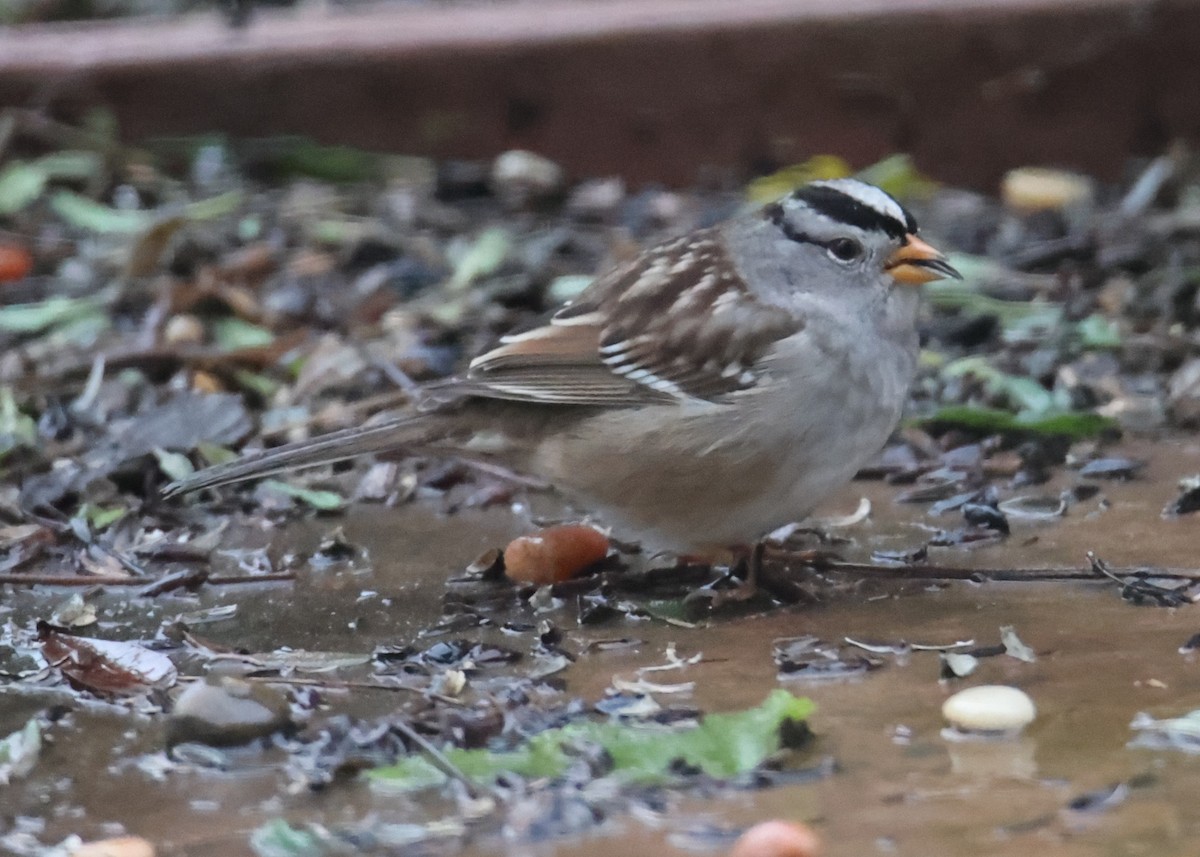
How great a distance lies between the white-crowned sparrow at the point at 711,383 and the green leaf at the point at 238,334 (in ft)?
4.16

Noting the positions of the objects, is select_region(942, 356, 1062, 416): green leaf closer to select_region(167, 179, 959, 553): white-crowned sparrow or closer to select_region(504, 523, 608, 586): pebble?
select_region(167, 179, 959, 553): white-crowned sparrow

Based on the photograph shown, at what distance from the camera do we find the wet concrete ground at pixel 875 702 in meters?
2.17

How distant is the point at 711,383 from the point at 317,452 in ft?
2.68

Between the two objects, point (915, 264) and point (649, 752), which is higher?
point (915, 264)

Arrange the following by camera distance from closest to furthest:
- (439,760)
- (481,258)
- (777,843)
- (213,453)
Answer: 1. (777,843)
2. (439,760)
3. (213,453)
4. (481,258)

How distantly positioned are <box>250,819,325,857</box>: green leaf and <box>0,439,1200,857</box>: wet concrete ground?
0.08 ft

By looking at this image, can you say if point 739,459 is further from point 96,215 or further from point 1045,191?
point 96,215

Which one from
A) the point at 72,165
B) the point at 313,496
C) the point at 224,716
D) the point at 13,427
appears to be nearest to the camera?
the point at 224,716

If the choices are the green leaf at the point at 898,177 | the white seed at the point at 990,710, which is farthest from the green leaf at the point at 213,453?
the green leaf at the point at 898,177

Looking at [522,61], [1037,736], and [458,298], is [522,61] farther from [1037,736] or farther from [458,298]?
[1037,736]

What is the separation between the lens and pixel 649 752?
7.93 ft

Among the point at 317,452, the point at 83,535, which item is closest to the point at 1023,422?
the point at 317,452

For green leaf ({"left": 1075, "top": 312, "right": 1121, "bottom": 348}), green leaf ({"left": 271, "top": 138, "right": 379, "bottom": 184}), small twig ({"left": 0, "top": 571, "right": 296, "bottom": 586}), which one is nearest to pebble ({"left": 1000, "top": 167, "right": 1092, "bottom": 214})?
green leaf ({"left": 1075, "top": 312, "right": 1121, "bottom": 348})

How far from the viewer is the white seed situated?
2.46m
